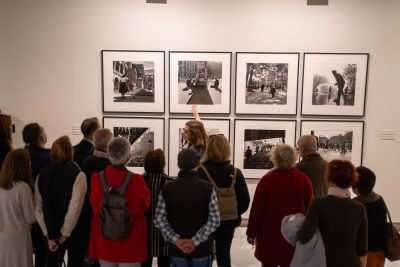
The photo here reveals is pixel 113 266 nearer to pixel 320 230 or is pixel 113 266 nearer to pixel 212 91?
pixel 320 230

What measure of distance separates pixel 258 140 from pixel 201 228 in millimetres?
2861

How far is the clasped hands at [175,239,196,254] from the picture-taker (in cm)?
264

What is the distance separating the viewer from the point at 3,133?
367 cm

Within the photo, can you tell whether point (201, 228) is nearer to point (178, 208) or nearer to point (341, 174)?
point (178, 208)

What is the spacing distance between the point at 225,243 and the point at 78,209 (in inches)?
51.5

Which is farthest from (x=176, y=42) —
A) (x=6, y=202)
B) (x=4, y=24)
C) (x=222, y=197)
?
(x=6, y=202)

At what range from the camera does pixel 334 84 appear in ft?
17.0

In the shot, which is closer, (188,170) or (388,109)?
(188,170)

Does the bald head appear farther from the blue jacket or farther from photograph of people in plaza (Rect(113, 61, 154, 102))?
photograph of people in plaza (Rect(113, 61, 154, 102))

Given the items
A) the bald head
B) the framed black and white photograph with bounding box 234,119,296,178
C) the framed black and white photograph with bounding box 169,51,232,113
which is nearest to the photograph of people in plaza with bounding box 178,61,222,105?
the framed black and white photograph with bounding box 169,51,232,113

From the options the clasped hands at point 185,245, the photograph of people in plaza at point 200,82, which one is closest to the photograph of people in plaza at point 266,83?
the photograph of people in plaza at point 200,82

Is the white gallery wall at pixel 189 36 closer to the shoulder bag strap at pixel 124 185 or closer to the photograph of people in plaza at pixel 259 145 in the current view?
the photograph of people in plaza at pixel 259 145

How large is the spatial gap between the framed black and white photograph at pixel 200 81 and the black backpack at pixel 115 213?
8.96 feet

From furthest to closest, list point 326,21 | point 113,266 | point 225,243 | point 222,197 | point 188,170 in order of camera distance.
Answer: point 326,21 < point 225,243 < point 222,197 < point 113,266 < point 188,170
